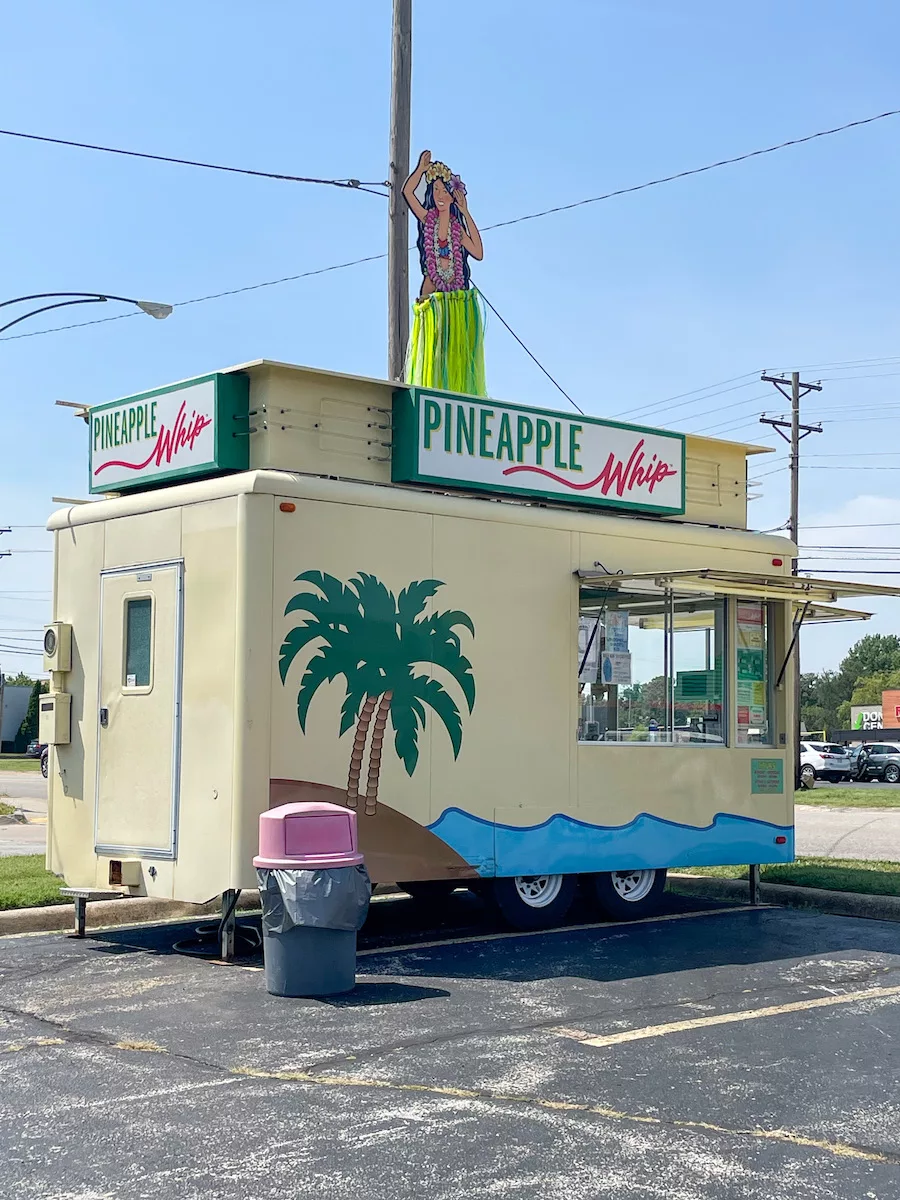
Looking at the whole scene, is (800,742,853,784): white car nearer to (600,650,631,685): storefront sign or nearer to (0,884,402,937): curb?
(600,650,631,685): storefront sign

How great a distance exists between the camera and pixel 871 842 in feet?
62.8

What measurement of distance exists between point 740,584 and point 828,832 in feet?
36.7

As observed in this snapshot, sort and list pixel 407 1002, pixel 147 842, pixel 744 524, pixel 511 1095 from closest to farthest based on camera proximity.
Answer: pixel 511 1095 → pixel 407 1002 → pixel 147 842 → pixel 744 524

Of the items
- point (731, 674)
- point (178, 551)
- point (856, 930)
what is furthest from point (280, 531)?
point (856, 930)

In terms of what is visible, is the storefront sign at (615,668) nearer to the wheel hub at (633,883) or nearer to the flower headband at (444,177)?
the wheel hub at (633,883)

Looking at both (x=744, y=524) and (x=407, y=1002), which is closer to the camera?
(x=407, y=1002)

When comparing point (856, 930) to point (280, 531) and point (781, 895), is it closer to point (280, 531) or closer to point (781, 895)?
point (781, 895)

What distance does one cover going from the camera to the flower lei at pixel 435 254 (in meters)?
13.3

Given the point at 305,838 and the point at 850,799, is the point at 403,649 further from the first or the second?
the point at 850,799

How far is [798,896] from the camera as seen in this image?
12398mm

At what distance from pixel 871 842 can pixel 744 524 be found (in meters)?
7.89

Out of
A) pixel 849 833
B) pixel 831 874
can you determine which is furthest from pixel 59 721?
pixel 849 833

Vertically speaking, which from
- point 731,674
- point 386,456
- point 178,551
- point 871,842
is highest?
point 386,456

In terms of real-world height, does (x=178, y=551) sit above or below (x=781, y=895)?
above
